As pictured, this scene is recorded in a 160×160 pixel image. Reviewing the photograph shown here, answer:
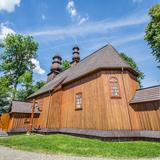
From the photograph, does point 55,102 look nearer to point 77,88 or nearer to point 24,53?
point 77,88

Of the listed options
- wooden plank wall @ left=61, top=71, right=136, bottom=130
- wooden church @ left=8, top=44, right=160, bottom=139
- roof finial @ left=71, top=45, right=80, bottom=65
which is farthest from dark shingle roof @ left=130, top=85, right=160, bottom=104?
roof finial @ left=71, top=45, right=80, bottom=65

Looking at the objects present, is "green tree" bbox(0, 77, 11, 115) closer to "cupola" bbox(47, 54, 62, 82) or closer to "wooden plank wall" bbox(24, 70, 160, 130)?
"cupola" bbox(47, 54, 62, 82)

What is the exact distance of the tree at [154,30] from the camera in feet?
68.5

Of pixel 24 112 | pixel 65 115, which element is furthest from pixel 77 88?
pixel 24 112

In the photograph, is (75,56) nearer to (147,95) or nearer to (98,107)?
(98,107)

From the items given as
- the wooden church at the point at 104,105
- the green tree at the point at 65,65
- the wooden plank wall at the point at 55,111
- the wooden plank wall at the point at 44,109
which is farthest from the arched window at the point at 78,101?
the green tree at the point at 65,65

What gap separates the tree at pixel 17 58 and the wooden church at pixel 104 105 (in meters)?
15.4

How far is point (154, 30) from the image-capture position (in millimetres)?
21547

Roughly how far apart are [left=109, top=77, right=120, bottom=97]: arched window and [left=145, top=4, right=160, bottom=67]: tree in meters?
9.08

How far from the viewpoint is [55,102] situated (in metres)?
19.4

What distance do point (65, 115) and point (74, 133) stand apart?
2.77 m

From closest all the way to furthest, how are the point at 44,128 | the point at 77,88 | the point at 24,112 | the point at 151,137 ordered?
the point at 151,137
the point at 77,88
the point at 44,128
the point at 24,112

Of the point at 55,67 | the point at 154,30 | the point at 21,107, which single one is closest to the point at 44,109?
the point at 21,107

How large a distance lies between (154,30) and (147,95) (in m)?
11.4
